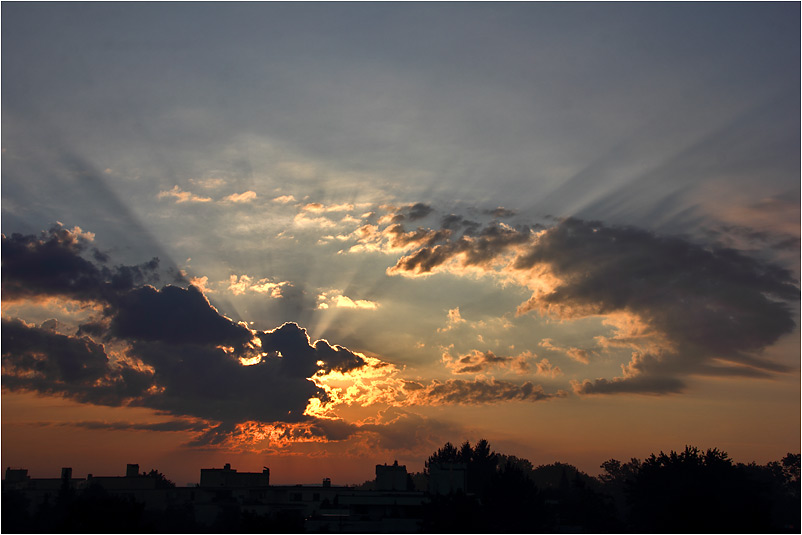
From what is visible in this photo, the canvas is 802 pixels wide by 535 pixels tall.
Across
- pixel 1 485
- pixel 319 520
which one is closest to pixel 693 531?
pixel 319 520

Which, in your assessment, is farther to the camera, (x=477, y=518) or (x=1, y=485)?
(x=1, y=485)

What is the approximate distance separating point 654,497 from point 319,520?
5584 cm

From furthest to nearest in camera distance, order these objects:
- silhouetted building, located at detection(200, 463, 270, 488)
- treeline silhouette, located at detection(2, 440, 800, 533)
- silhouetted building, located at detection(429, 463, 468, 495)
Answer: silhouetted building, located at detection(200, 463, 270, 488) < silhouetted building, located at detection(429, 463, 468, 495) < treeline silhouette, located at detection(2, 440, 800, 533)

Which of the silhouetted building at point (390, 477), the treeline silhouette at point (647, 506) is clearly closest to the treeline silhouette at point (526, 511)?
the treeline silhouette at point (647, 506)

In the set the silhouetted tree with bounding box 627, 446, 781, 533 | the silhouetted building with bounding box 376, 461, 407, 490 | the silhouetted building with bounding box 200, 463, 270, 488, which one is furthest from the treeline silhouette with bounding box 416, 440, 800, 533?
the silhouetted building with bounding box 200, 463, 270, 488

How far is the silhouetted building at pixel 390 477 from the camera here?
132 meters

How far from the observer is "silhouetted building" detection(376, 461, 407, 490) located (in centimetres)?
13175

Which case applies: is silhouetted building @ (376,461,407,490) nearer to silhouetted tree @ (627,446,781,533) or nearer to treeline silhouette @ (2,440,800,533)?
treeline silhouette @ (2,440,800,533)

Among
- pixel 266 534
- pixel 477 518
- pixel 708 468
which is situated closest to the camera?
pixel 266 534

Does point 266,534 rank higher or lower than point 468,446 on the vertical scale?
lower

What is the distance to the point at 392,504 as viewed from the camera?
389ft

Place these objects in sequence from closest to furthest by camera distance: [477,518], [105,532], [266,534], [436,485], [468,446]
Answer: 1. [105,532]
2. [266,534]
3. [477,518]
4. [436,485]
5. [468,446]

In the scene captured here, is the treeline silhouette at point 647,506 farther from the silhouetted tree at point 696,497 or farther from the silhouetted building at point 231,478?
the silhouetted building at point 231,478

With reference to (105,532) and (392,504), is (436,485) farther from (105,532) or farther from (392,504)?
(105,532)
